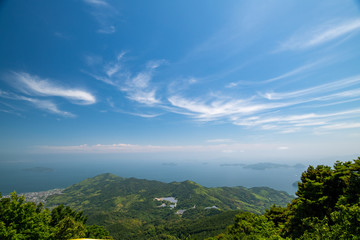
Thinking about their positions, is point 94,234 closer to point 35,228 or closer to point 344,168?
point 35,228

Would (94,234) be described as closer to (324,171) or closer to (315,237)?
(315,237)

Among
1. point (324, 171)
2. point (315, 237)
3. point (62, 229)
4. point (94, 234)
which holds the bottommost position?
point (94, 234)

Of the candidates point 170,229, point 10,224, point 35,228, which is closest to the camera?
point 10,224

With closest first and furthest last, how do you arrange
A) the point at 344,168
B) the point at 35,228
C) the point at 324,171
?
the point at 35,228 < the point at 344,168 < the point at 324,171

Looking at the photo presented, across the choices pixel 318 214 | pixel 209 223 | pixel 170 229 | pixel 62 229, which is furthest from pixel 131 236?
pixel 318 214

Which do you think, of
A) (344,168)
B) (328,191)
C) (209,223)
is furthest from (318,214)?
(209,223)

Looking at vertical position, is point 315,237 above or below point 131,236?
above

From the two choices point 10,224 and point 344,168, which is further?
point 344,168

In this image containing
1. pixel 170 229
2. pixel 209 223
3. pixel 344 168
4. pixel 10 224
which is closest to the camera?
pixel 10 224

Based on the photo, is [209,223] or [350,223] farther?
[209,223]
